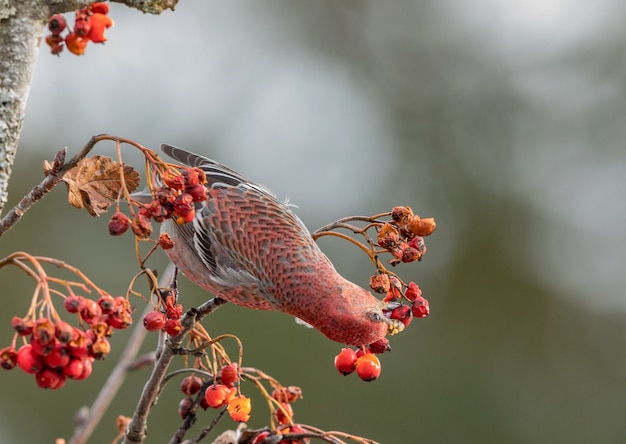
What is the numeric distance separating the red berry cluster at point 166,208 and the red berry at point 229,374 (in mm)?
405

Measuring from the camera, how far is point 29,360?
146 cm

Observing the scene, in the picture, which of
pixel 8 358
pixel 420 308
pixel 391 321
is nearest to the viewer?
pixel 8 358

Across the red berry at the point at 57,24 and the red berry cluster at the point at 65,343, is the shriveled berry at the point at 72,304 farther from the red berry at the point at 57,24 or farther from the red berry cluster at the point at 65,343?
the red berry at the point at 57,24

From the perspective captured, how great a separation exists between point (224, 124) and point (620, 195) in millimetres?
5332

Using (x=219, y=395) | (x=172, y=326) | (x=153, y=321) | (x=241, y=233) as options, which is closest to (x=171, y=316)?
(x=172, y=326)

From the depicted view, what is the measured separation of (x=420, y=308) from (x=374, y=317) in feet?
0.79

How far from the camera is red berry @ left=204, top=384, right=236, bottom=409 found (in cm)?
196

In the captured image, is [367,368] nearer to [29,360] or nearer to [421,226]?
[421,226]

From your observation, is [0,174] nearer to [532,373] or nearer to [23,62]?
[23,62]

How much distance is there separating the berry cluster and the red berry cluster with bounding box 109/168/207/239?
0.33 m

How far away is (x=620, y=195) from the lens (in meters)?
10.8

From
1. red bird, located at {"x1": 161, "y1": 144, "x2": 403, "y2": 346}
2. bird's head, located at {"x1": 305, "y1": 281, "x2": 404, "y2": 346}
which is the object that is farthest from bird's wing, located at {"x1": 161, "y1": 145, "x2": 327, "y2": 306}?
bird's head, located at {"x1": 305, "y1": 281, "x2": 404, "y2": 346}

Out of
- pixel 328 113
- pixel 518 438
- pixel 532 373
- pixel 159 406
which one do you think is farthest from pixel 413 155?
pixel 159 406

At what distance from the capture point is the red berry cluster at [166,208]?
1683mm
